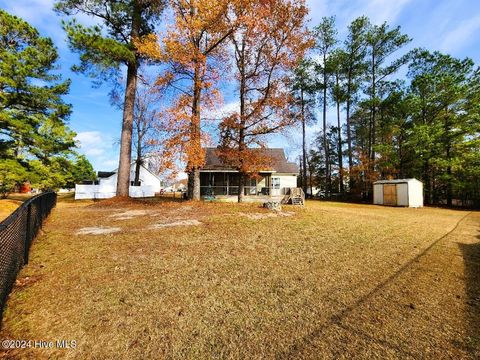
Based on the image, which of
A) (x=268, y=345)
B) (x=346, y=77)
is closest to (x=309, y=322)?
(x=268, y=345)

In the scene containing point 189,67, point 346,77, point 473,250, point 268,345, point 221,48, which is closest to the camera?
point 268,345

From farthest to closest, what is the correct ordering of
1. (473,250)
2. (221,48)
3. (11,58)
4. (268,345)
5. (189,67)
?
1. (221,48)
2. (189,67)
3. (11,58)
4. (473,250)
5. (268,345)

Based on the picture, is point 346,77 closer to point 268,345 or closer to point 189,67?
point 189,67

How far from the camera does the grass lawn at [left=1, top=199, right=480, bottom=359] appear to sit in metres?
2.37

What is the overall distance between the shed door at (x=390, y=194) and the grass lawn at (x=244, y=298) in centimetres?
1720

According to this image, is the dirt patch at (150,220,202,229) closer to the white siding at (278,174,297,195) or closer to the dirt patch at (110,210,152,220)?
the dirt patch at (110,210,152,220)

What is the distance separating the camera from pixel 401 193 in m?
20.8

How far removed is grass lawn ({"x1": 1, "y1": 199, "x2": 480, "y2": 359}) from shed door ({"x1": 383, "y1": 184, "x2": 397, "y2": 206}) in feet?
56.4

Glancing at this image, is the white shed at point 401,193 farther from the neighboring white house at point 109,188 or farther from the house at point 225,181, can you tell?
the neighboring white house at point 109,188

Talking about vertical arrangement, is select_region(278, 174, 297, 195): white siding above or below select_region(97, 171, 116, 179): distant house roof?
below

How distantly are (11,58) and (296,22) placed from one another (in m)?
15.4

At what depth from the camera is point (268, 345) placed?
7.79 feet

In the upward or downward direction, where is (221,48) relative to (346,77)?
downward

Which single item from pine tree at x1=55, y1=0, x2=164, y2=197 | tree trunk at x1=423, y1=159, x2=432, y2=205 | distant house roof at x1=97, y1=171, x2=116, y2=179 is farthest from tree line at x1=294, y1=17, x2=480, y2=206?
distant house roof at x1=97, y1=171, x2=116, y2=179
